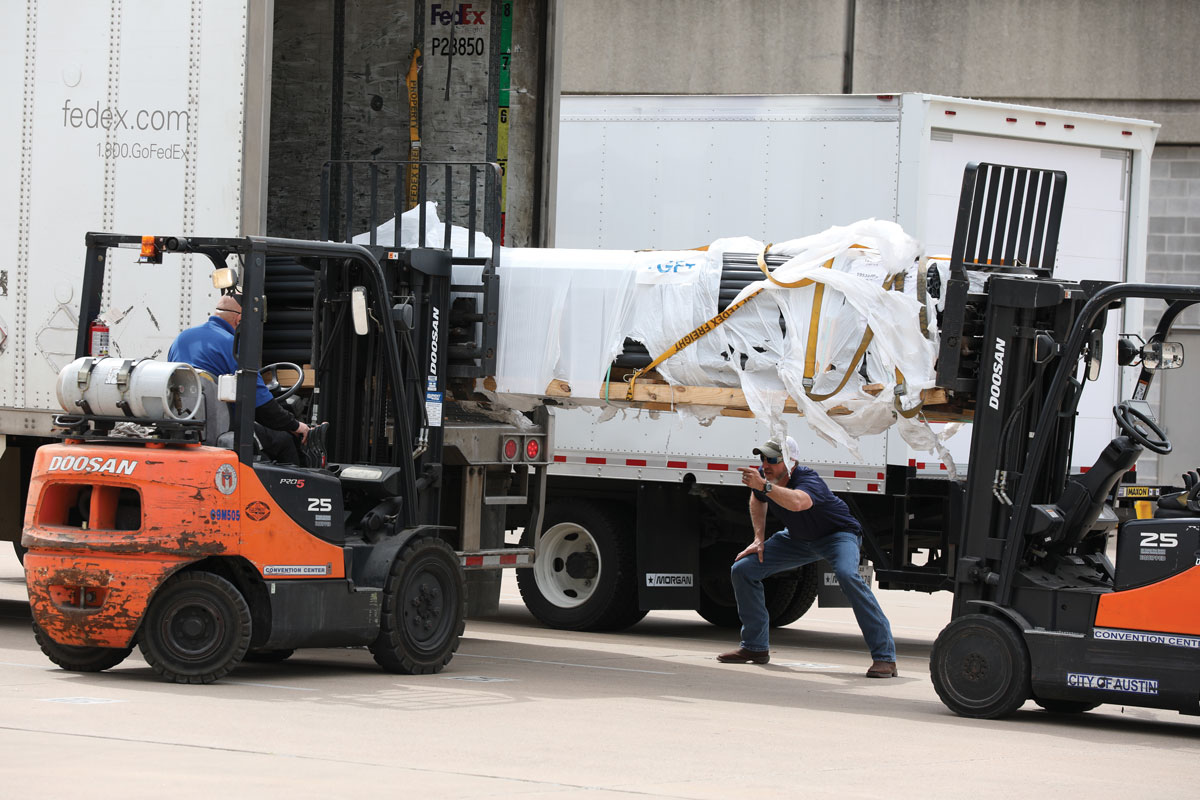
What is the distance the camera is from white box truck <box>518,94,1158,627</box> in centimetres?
1319

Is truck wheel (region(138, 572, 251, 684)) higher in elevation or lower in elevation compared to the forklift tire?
higher

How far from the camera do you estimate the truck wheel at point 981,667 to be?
9.41 metres

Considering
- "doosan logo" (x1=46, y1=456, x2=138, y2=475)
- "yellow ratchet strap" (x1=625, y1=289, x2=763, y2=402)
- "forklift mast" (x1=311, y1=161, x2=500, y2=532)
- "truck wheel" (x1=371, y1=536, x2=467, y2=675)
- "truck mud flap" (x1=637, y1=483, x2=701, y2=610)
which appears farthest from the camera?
"truck mud flap" (x1=637, y1=483, x2=701, y2=610)

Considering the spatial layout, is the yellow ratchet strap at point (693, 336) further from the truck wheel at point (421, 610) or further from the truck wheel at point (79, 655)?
the truck wheel at point (79, 655)

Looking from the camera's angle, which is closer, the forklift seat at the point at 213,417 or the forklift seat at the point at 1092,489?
the forklift seat at the point at 1092,489

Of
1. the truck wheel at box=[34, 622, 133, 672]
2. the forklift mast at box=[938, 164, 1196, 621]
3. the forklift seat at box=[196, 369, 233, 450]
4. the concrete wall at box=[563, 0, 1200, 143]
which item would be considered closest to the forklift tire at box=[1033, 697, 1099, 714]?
the forklift mast at box=[938, 164, 1196, 621]

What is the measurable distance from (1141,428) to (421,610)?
4140 mm

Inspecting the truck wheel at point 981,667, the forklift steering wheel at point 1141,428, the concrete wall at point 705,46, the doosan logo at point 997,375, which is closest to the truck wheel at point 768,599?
→ the truck wheel at point 981,667

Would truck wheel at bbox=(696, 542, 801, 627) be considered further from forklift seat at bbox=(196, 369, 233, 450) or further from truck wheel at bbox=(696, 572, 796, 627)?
forklift seat at bbox=(196, 369, 233, 450)

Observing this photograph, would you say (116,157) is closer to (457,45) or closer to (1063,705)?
(457,45)

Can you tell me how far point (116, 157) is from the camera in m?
11.6

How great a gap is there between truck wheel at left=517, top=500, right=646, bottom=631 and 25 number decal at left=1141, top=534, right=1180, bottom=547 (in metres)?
5.40

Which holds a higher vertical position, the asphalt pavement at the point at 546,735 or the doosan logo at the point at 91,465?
the doosan logo at the point at 91,465

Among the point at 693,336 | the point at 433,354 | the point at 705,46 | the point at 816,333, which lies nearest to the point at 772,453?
the point at 693,336
